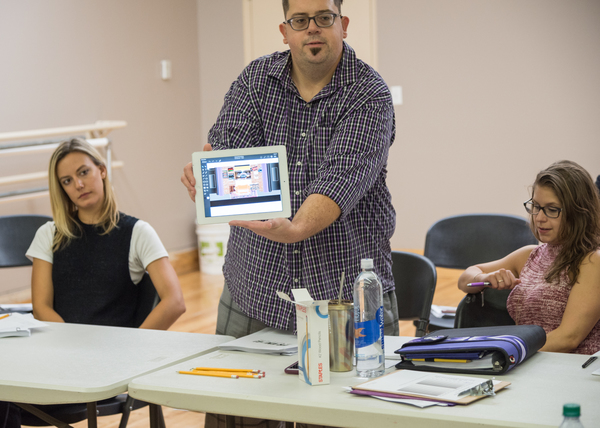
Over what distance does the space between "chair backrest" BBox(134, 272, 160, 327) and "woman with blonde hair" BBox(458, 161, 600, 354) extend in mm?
1107

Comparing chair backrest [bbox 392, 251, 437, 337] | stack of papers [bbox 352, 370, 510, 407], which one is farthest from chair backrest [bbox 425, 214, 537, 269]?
stack of papers [bbox 352, 370, 510, 407]

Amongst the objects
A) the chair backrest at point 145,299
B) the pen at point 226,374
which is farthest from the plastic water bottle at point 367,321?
the chair backrest at point 145,299

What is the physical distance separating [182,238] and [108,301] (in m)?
3.65

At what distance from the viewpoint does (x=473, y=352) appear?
4.45 feet

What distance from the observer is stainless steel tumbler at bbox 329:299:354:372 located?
1.38 meters

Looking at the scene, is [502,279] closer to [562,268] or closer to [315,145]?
[562,268]

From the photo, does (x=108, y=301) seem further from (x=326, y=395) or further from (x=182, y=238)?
(x=182, y=238)

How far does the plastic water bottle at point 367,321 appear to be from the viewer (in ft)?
4.51

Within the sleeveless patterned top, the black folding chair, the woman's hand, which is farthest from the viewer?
the woman's hand

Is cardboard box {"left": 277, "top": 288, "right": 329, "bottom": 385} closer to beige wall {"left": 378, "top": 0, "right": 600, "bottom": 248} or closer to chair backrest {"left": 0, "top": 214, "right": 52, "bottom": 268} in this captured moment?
chair backrest {"left": 0, "top": 214, "right": 52, "bottom": 268}

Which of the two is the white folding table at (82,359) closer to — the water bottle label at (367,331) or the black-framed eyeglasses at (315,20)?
the water bottle label at (367,331)

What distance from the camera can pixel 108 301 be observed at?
2348mm

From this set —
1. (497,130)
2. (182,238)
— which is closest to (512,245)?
(497,130)

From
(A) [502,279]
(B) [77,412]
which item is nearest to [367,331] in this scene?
(A) [502,279]
